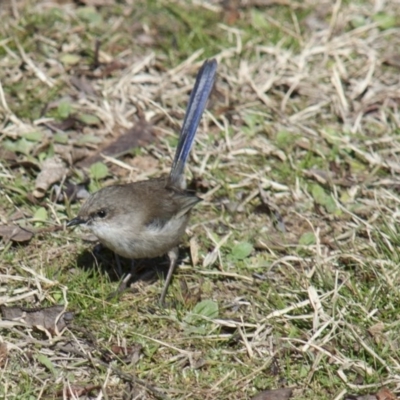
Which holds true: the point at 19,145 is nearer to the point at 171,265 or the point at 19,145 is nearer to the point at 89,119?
the point at 89,119

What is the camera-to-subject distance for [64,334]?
5.69m

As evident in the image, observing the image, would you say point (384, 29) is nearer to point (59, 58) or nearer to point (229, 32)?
point (229, 32)

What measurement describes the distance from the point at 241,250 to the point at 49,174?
5.75 ft

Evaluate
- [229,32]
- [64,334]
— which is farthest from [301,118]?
[64,334]

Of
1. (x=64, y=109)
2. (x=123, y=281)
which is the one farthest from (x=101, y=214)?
(x=64, y=109)

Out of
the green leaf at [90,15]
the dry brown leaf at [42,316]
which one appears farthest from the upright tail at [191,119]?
the green leaf at [90,15]

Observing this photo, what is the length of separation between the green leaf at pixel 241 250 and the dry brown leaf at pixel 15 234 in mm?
1550

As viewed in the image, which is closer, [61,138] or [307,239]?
[307,239]

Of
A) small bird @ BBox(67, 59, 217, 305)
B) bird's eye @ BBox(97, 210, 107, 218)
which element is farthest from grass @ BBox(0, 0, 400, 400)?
bird's eye @ BBox(97, 210, 107, 218)

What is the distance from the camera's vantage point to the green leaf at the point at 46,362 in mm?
5412

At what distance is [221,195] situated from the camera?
24.0 ft

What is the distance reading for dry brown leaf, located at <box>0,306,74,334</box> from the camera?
18.7 feet

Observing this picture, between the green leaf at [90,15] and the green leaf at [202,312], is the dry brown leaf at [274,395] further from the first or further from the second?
the green leaf at [90,15]

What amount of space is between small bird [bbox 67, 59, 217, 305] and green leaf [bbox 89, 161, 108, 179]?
0.88 meters
